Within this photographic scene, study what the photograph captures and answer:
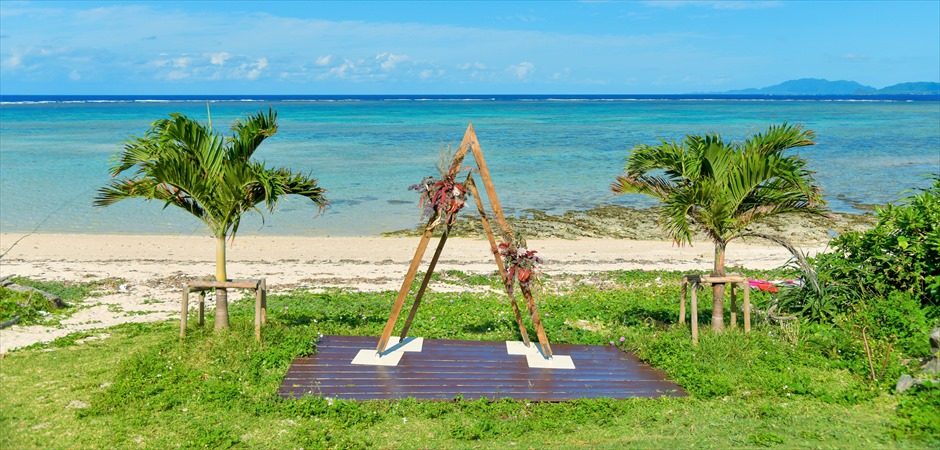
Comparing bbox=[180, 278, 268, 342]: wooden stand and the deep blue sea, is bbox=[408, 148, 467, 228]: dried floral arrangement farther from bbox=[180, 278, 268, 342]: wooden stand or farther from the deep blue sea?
bbox=[180, 278, 268, 342]: wooden stand

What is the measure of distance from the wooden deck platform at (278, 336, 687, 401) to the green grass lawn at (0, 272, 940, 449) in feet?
0.82

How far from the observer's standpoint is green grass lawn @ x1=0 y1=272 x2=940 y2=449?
774cm

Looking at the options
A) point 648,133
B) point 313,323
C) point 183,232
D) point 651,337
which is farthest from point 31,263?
point 648,133

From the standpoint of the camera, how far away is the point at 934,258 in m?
11.5

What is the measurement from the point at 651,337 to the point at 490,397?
3.28 meters

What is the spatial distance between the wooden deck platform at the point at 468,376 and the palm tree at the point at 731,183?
200cm

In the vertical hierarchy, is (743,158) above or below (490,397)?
above

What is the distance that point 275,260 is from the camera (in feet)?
67.2

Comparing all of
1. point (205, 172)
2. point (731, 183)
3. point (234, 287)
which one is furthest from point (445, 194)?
point (731, 183)

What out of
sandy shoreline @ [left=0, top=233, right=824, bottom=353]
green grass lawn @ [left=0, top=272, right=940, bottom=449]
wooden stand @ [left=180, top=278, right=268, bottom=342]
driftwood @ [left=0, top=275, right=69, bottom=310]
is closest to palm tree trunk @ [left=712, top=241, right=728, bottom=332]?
green grass lawn @ [left=0, top=272, right=940, bottom=449]

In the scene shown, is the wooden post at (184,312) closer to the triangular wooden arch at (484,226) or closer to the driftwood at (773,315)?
the triangular wooden arch at (484,226)

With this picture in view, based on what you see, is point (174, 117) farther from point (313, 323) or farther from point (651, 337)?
point (651, 337)

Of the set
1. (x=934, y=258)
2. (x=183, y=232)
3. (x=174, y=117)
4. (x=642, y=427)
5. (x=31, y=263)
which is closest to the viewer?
(x=642, y=427)

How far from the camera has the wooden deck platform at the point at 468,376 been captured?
9.03 m
